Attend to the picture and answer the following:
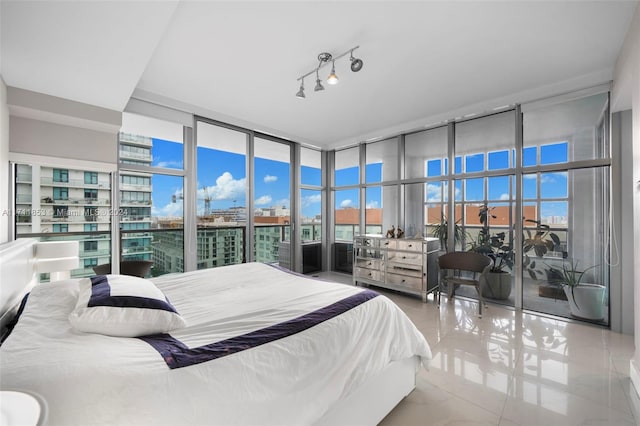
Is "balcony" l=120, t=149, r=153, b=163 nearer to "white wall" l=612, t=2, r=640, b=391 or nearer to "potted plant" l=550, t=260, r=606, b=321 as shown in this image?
"white wall" l=612, t=2, r=640, b=391

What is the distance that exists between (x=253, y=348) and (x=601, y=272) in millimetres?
4341

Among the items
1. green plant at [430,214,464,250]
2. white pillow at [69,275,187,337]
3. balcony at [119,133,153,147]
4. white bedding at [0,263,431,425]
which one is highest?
balcony at [119,133,153,147]

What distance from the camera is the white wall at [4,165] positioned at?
7.53 ft

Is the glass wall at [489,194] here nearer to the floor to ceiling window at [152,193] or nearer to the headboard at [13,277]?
the floor to ceiling window at [152,193]

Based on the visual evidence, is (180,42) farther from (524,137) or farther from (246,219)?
(524,137)

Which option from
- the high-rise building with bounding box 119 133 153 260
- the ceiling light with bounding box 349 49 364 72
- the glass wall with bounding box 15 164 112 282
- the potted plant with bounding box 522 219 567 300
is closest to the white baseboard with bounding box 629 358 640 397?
the potted plant with bounding box 522 219 567 300

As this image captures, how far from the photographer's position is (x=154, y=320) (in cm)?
126

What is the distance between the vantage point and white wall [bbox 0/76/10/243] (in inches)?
90.4

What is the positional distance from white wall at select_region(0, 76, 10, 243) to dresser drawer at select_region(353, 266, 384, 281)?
4.57 meters

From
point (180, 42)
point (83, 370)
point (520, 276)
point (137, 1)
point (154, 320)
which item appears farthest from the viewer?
point (520, 276)

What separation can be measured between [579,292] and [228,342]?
431 cm

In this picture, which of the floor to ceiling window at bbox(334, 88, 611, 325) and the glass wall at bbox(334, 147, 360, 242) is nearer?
the floor to ceiling window at bbox(334, 88, 611, 325)

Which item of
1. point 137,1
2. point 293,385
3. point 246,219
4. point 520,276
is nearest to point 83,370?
point 293,385

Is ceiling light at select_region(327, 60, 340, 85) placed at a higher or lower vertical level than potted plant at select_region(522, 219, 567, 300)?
higher
